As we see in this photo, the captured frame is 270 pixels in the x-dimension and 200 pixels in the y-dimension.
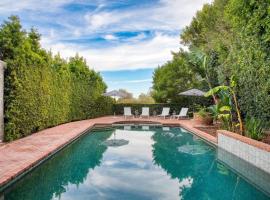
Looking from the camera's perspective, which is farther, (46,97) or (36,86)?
(46,97)

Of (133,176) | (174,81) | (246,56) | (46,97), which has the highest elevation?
(174,81)

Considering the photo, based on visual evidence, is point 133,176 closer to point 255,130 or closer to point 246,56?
point 255,130

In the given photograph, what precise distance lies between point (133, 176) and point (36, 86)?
8.33 meters

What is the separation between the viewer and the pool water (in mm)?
6312

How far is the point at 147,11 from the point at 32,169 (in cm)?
1372

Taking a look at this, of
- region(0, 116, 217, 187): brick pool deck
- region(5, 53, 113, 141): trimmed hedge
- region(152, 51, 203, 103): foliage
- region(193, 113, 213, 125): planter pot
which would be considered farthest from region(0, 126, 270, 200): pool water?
region(152, 51, 203, 103): foliage

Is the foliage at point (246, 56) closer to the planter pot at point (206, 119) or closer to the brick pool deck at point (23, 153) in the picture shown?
the brick pool deck at point (23, 153)

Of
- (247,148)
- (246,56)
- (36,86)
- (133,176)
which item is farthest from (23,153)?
(246,56)

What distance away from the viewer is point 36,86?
1402 centimetres

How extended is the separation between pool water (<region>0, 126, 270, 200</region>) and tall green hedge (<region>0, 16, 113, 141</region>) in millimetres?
2693

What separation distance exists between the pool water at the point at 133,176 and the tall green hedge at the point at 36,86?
2693mm

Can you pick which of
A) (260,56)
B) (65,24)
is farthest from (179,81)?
(260,56)

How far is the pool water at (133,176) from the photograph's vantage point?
249 inches

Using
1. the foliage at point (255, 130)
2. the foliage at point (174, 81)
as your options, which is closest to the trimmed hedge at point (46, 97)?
the foliage at point (174, 81)
